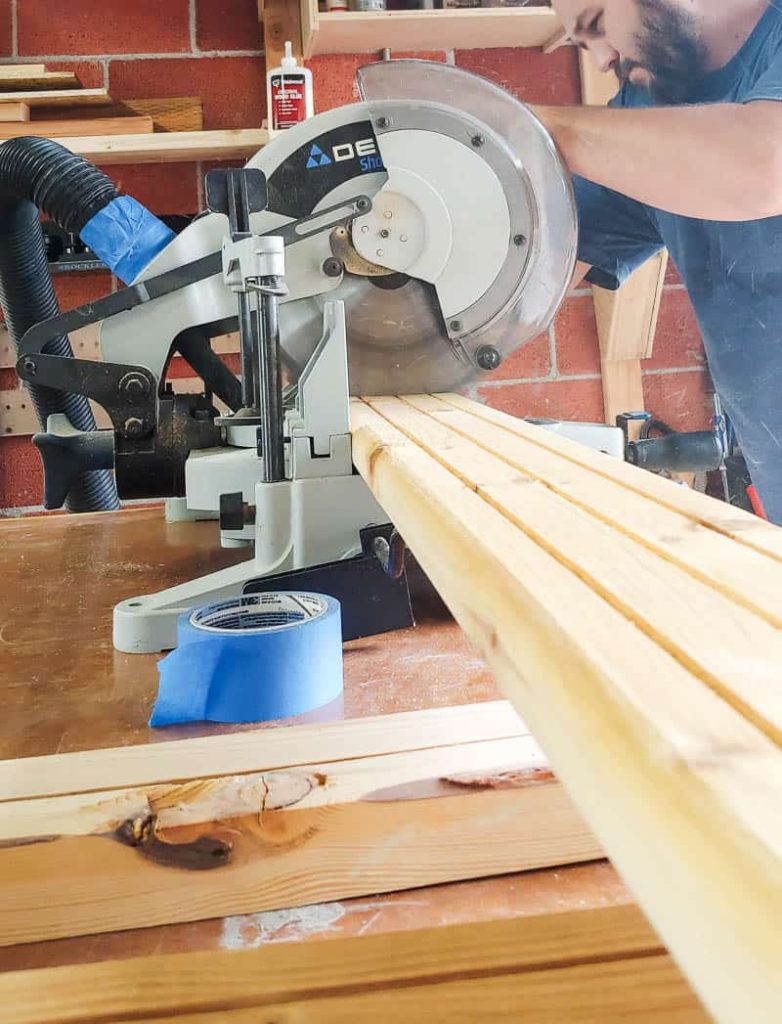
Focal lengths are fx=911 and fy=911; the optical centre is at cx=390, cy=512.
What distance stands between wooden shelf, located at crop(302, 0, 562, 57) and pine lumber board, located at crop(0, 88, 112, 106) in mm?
614

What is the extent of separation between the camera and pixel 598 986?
56 cm

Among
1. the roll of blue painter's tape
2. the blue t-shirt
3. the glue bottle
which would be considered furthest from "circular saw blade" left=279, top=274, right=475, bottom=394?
the glue bottle

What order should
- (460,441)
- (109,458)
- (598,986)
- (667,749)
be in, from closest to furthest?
(667,749) → (598,986) → (460,441) → (109,458)

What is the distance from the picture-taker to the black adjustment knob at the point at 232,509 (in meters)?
1.30

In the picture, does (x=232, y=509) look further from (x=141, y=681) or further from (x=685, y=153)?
(x=685, y=153)

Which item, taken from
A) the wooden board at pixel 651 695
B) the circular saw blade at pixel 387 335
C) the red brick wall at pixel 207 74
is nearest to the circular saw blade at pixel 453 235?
the circular saw blade at pixel 387 335

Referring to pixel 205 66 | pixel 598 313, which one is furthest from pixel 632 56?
pixel 205 66

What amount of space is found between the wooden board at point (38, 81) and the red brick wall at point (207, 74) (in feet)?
0.71

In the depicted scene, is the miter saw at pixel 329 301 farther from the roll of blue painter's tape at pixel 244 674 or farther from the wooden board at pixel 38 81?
the wooden board at pixel 38 81

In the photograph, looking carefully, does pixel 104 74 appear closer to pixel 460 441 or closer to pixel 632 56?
pixel 632 56

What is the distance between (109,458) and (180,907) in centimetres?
86

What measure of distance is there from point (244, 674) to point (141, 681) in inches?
7.3

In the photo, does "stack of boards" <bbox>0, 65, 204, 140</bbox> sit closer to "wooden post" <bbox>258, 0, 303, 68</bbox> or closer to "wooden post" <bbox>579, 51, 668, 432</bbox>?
"wooden post" <bbox>258, 0, 303, 68</bbox>

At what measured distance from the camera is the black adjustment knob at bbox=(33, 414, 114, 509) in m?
1.36
